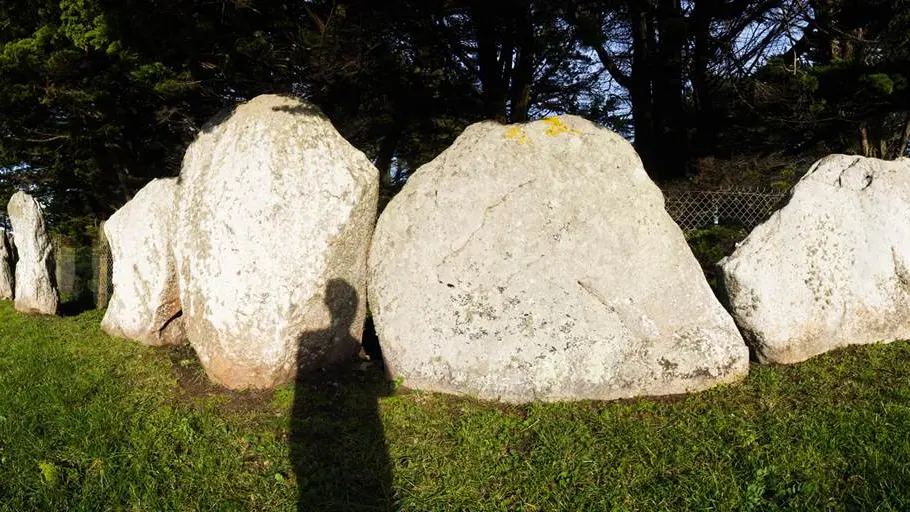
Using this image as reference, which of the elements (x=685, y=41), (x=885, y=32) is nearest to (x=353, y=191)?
(x=685, y=41)

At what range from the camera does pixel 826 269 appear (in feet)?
18.8

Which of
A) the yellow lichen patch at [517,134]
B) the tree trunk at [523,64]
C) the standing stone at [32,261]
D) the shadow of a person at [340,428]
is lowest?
the shadow of a person at [340,428]

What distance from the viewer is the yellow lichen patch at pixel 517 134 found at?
19.7 feet

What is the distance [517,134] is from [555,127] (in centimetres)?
41

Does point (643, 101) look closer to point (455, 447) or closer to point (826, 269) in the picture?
point (826, 269)

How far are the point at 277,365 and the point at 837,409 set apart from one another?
470 cm

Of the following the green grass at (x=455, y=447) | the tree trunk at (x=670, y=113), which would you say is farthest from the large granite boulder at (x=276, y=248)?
the tree trunk at (x=670, y=113)

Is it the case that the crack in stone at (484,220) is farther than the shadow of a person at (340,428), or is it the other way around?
the crack in stone at (484,220)

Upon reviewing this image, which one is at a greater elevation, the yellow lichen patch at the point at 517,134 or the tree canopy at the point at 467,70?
the tree canopy at the point at 467,70

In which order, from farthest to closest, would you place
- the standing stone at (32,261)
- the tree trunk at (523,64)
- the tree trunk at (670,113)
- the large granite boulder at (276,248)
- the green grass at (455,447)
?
1. the standing stone at (32,261)
2. the tree trunk at (670,113)
3. the tree trunk at (523,64)
4. the large granite boulder at (276,248)
5. the green grass at (455,447)

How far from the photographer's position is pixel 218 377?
5879mm

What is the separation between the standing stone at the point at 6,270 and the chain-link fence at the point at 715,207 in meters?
12.8

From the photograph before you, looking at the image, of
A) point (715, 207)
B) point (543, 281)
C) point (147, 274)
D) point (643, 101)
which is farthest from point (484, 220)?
point (643, 101)

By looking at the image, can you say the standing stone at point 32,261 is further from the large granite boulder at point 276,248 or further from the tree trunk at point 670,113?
the tree trunk at point 670,113
